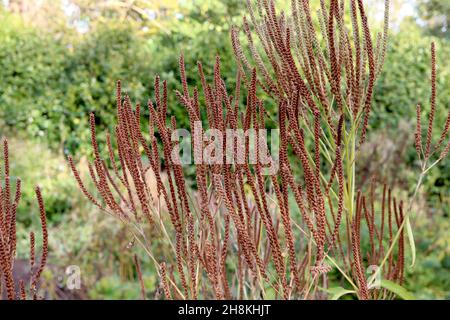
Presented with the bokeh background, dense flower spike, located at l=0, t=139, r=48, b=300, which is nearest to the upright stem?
dense flower spike, located at l=0, t=139, r=48, b=300

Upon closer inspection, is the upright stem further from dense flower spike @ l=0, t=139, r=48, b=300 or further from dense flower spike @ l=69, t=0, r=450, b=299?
→ dense flower spike @ l=0, t=139, r=48, b=300

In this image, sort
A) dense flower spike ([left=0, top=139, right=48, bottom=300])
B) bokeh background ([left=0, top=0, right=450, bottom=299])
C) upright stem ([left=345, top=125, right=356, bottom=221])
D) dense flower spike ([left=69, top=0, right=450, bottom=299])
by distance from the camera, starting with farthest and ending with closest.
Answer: bokeh background ([left=0, top=0, right=450, bottom=299]) < upright stem ([left=345, top=125, right=356, bottom=221]) < dense flower spike ([left=69, top=0, right=450, bottom=299]) < dense flower spike ([left=0, top=139, right=48, bottom=300])

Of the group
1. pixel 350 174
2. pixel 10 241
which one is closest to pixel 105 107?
pixel 350 174

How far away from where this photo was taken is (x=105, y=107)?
732 cm

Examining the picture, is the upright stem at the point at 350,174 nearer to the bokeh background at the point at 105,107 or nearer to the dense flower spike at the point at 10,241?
the dense flower spike at the point at 10,241

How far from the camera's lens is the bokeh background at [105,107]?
5.00 meters

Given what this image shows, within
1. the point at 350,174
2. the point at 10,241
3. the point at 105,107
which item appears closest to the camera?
the point at 10,241

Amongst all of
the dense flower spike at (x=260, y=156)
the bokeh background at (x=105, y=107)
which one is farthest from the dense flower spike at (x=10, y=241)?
the bokeh background at (x=105, y=107)

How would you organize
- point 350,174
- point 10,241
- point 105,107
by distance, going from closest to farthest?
point 10,241, point 350,174, point 105,107

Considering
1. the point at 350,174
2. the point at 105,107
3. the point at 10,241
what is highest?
the point at 105,107

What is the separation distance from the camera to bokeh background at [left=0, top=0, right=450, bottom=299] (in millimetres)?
4996

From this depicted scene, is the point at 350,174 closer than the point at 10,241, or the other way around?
the point at 10,241

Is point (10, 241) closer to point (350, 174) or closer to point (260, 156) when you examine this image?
point (260, 156)

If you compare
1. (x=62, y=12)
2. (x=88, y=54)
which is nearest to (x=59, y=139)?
(x=88, y=54)
